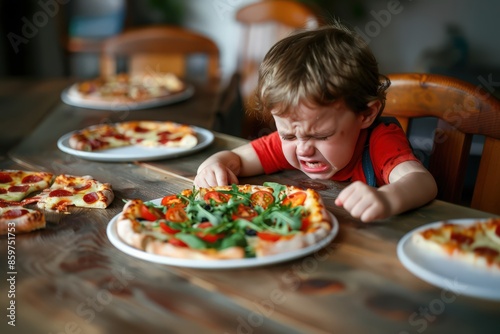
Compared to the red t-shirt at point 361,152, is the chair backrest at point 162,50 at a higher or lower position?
lower

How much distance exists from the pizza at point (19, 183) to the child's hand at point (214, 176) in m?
0.41

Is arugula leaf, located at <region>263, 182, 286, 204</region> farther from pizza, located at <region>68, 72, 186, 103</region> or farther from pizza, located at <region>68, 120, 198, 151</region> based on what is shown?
pizza, located at <region>68, 72, 186, 103</region>

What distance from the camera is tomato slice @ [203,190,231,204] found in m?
1.37

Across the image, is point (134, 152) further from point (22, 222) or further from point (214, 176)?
point (22, 222)

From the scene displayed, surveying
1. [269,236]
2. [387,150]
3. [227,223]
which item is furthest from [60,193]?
[387,150]

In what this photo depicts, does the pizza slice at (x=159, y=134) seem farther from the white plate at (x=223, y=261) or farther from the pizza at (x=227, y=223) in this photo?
the white plate at (x=223, y=261)

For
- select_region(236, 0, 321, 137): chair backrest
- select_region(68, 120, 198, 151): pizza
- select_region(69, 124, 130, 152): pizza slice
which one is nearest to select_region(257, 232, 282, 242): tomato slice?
select_region(68, 120, 198, 151): pizza

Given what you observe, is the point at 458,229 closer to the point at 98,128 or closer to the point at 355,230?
the point at 355,230

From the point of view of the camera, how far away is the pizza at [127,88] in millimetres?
2697

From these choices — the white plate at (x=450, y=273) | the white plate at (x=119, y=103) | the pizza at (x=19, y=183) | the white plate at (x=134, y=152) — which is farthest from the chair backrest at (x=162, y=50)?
the white plate at (x=450, y=273)

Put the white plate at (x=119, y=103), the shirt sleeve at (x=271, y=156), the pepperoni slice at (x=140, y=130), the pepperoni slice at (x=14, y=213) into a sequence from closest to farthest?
the pepperoni slice at (x=14, y=213), the shirt sleeve at (x=271, y=156), the pepperoni slice at (x=140, y=130), the white plate at (x=119, y=103)

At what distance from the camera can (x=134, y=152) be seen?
6.18ft

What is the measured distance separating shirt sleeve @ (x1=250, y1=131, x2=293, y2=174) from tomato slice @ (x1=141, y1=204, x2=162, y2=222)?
1.53ft

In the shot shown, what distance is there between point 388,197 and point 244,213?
1.04ft
